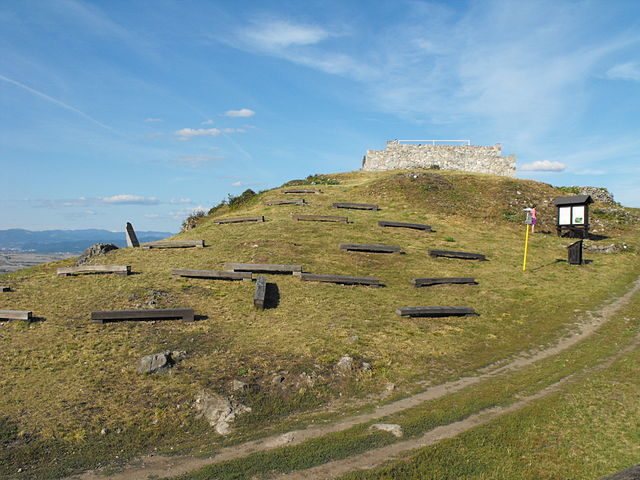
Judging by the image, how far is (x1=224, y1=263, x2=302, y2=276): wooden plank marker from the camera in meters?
23.1

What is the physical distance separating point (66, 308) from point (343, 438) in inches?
549

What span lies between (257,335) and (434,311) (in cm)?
821

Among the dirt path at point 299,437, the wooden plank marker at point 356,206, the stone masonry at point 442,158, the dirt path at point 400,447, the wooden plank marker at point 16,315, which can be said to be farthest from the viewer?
the stone masonry at point 442,158

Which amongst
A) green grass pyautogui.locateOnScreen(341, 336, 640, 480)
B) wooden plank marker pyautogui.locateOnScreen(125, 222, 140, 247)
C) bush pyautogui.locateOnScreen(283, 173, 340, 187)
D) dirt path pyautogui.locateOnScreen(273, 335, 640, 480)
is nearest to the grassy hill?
dirt path pyautogui.locateOnScreen(273, 335, 640, 480)

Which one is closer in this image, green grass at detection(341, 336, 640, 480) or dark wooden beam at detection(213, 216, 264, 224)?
green grass at detection(341, 336, 640, 480)

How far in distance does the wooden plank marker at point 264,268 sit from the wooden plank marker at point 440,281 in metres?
6.58

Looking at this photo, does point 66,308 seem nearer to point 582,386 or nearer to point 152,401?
point 152,401

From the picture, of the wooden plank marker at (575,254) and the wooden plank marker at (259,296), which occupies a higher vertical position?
the wooden plank marker at (575,254)

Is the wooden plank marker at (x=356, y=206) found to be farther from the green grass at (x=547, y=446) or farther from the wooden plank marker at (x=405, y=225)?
the green grass at (x=547, y=446)

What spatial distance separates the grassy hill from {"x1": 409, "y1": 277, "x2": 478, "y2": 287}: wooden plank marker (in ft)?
→ 1.48

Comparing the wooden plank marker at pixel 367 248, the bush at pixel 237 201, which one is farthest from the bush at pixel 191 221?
the wooden plank marker at pixel 367 248

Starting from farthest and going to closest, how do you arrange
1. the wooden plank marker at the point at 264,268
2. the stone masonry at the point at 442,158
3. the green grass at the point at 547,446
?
1. the stone masonry at the point at 442,158
2. the wooden plank marker at the point at 264,268
3. the green grass at the point at 547,446

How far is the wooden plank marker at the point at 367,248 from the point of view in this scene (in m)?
28.5

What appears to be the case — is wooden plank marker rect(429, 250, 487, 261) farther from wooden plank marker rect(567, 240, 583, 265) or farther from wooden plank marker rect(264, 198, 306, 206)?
wooden plank marker rect(264, 198, 306, 206)
